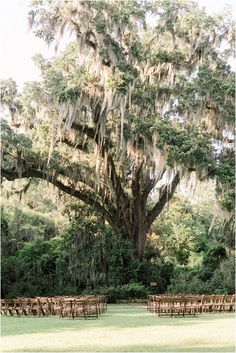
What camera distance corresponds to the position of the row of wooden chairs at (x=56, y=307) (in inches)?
706

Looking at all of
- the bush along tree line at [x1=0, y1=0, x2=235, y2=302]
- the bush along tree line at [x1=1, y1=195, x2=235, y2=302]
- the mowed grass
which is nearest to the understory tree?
the bush along tree line at [x1=0, y1=0, x2=235, y2=302]

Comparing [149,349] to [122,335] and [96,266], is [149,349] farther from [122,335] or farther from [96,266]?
[96,266]

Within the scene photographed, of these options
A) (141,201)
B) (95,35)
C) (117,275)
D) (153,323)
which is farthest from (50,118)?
(153,323)

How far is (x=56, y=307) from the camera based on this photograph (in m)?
19.4

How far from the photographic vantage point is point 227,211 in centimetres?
2328

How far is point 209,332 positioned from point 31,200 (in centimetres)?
3409

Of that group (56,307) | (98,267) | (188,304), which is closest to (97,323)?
(56,307)

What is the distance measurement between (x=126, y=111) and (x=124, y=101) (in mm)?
1286

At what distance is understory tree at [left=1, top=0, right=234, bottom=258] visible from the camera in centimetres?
2456

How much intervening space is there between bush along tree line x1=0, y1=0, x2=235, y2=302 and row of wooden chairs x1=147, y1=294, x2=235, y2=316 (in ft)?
14.5

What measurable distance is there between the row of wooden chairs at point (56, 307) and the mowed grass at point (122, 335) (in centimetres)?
100

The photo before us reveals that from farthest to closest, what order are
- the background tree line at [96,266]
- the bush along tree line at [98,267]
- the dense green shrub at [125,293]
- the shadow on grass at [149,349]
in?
the background tree line at [96,266], the bush along tree line at [98,267], the dense green shrub at [125,293], the shadow on grass at [149,349]

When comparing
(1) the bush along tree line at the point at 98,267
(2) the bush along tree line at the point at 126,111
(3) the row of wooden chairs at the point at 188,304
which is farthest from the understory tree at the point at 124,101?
(3) the row of wooden chairs at the point at 188,304

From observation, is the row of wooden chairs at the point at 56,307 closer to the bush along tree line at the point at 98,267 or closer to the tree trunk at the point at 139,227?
the bush along tree line at the point at 98,267
